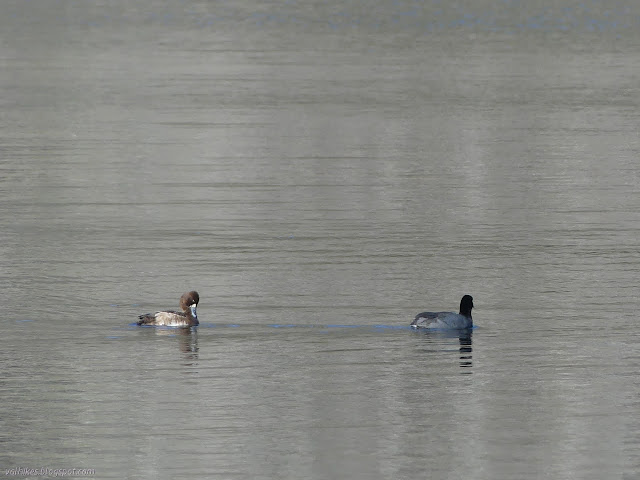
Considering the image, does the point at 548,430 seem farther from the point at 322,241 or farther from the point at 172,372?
the point at 322,241

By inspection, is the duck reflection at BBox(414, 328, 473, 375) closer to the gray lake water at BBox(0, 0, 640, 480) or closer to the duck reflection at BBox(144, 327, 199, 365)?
the gray lake water at BBox(0, 0, 640, 480)

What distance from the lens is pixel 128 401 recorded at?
16.0 metres

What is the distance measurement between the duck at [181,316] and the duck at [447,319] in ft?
8.20

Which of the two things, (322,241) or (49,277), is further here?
(322,241)

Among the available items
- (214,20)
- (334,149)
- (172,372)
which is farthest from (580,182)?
(214,20)

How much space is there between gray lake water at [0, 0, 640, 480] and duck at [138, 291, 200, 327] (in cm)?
13

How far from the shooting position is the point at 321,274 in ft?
72.9

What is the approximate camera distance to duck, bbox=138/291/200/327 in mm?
18703

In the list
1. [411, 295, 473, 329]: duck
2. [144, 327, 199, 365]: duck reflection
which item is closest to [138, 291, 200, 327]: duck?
[144, 327, 199, 365]: duck reflection

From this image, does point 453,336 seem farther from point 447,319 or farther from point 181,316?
point 181,316

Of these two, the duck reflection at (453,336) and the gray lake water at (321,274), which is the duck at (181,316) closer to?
the gray lake water at (321,274)

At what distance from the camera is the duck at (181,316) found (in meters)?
18.7

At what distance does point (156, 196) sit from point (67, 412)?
14068mm

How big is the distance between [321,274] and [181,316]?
12.7ft
